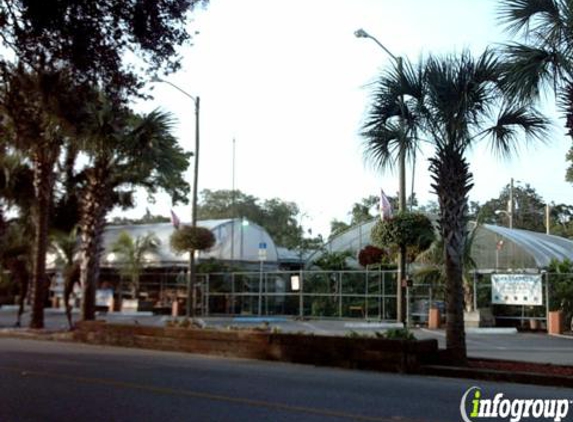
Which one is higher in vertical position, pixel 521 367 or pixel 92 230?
pixel 92 230

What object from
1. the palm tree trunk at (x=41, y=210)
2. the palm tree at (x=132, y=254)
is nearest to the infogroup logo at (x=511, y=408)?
the palm tree trunk at (x=41, y=210)

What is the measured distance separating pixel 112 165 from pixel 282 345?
31.4 ft

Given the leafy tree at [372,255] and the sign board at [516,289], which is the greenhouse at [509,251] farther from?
the leafy tree at [372,255]

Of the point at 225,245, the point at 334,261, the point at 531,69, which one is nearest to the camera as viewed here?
the point at 531,69

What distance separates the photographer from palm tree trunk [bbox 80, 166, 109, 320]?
22.1 meters

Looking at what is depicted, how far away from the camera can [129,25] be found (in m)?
12.0

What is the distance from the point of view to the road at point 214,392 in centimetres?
895

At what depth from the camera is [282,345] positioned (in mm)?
15656

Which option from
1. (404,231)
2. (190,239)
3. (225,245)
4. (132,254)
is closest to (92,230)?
(190,239)

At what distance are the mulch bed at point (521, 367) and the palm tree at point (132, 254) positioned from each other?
2654cm

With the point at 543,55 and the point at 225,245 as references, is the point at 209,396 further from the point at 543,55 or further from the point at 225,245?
the point at 225,245

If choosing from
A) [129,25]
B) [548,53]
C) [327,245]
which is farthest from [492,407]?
[327,245]

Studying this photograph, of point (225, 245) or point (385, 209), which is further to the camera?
point (225, 245)

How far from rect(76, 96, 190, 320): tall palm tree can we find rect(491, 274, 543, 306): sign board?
11639mm
